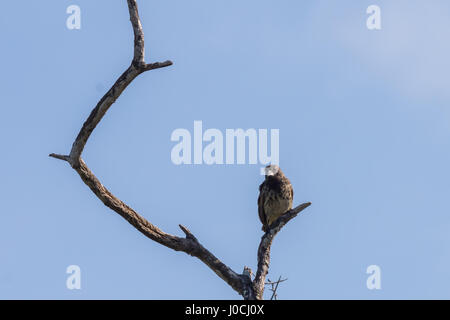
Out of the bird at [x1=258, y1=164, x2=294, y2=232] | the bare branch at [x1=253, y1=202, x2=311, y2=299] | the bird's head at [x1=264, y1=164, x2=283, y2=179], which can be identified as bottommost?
the bare branch at [x1=253, y1=202, x2=311, y2=299]

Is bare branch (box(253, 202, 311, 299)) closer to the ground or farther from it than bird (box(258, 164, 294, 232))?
closer to the ground

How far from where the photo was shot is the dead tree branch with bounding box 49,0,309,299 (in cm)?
1239

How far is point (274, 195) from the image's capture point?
16797 millimetres

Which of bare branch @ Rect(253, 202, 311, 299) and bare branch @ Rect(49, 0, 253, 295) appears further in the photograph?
bare branch @ Rect(253, 202, 311, 299)

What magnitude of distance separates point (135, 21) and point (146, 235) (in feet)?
10.6

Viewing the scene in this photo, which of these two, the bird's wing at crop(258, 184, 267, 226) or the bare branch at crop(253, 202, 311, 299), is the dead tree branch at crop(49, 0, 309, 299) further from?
the bird's wing at crop(258, 184, 267, 226)

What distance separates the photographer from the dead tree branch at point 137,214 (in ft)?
40.7

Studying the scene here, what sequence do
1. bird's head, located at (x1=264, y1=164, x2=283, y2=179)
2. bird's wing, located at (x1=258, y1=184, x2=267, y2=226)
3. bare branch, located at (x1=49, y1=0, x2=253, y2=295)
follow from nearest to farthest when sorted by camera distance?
bare branch, located at (x1=49, y1=0, x2=253, y2=295) < bird's head, located at (x1=264, y1=164, x2=283, y2=179) < bird's wing, located at (x1=258, y1=184, x2=267, y2=226)

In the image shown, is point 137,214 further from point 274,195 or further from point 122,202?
point 274,195

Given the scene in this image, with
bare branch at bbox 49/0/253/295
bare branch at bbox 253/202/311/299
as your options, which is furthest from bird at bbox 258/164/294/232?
bare branch at bbox 49/0/253/295
